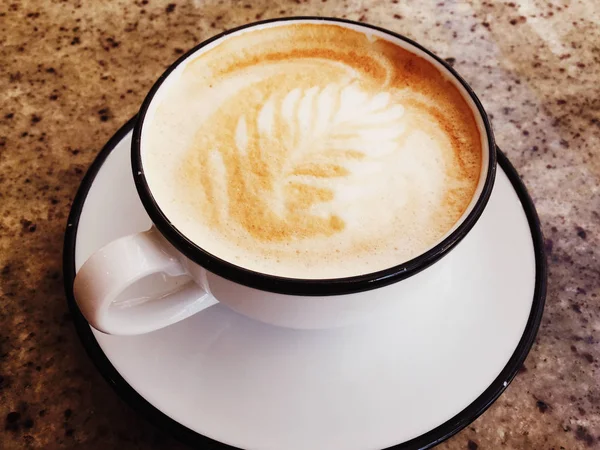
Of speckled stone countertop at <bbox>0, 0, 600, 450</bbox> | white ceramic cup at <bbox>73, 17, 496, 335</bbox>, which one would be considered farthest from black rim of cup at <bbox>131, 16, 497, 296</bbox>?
speckled stone countertop at <bbox>0, 0, 600, 450</bbox>

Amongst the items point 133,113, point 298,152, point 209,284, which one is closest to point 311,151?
point 298,152

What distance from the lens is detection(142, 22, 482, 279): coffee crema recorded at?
0.59m

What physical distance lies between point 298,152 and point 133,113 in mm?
407

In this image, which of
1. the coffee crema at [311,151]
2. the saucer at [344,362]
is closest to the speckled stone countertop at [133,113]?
the saucer at [344,362]

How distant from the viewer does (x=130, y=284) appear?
0.57 metres

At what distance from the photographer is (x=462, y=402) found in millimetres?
570

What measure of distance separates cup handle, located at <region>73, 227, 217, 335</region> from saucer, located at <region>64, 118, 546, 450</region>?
51 millimetres

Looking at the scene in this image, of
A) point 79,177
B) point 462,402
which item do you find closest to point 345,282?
point 462,402

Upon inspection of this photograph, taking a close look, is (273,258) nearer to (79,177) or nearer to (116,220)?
(116,220)

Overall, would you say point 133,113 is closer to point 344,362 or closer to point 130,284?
point 130,284

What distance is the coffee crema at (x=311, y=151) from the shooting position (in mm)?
587

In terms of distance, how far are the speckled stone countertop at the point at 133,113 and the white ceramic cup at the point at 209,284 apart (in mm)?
147

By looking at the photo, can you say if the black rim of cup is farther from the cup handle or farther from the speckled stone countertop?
the speckled stone countertop

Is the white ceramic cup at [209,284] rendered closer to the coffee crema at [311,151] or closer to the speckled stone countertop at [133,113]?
the coffee crema at [311,151]
